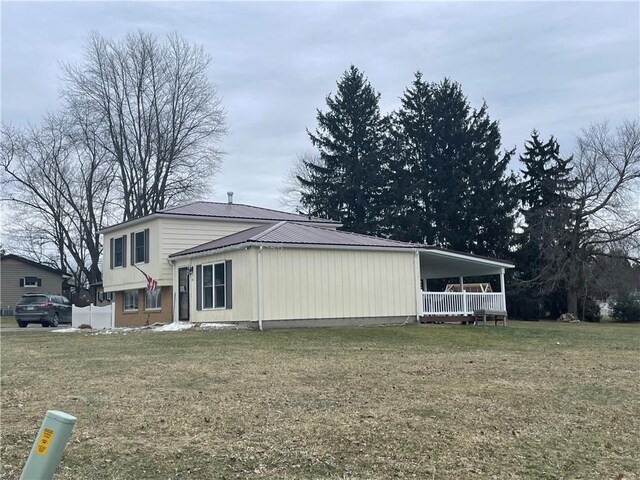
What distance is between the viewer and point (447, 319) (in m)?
21.6

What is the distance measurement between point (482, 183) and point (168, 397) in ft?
109

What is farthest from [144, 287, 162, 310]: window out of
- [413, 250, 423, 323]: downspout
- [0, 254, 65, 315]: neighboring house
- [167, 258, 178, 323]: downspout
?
[0, 254, 65, 315]: neighboring house

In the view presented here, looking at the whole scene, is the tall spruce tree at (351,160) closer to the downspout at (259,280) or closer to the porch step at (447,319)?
the porch step at (447,319)

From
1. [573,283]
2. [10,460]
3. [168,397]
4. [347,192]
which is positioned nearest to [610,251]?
[573,283]

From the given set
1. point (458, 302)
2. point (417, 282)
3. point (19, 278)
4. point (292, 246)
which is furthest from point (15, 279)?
point (458, 302)

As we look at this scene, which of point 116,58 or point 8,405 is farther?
point 116,58

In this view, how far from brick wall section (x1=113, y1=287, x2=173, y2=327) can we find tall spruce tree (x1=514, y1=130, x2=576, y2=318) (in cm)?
1978

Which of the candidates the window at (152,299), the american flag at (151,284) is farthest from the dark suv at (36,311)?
the american flag at (151,284)

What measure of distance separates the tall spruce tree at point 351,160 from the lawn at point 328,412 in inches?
1129

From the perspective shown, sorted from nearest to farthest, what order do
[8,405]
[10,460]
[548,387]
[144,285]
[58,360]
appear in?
[10,460]
[8,405]
[548,387]
[58,360]
[144,285]

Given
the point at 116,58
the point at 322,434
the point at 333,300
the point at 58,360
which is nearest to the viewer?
the point at 322,434

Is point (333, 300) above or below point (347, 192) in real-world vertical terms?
below

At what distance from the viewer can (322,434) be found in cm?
586

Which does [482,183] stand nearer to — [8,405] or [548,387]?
[548,387]
